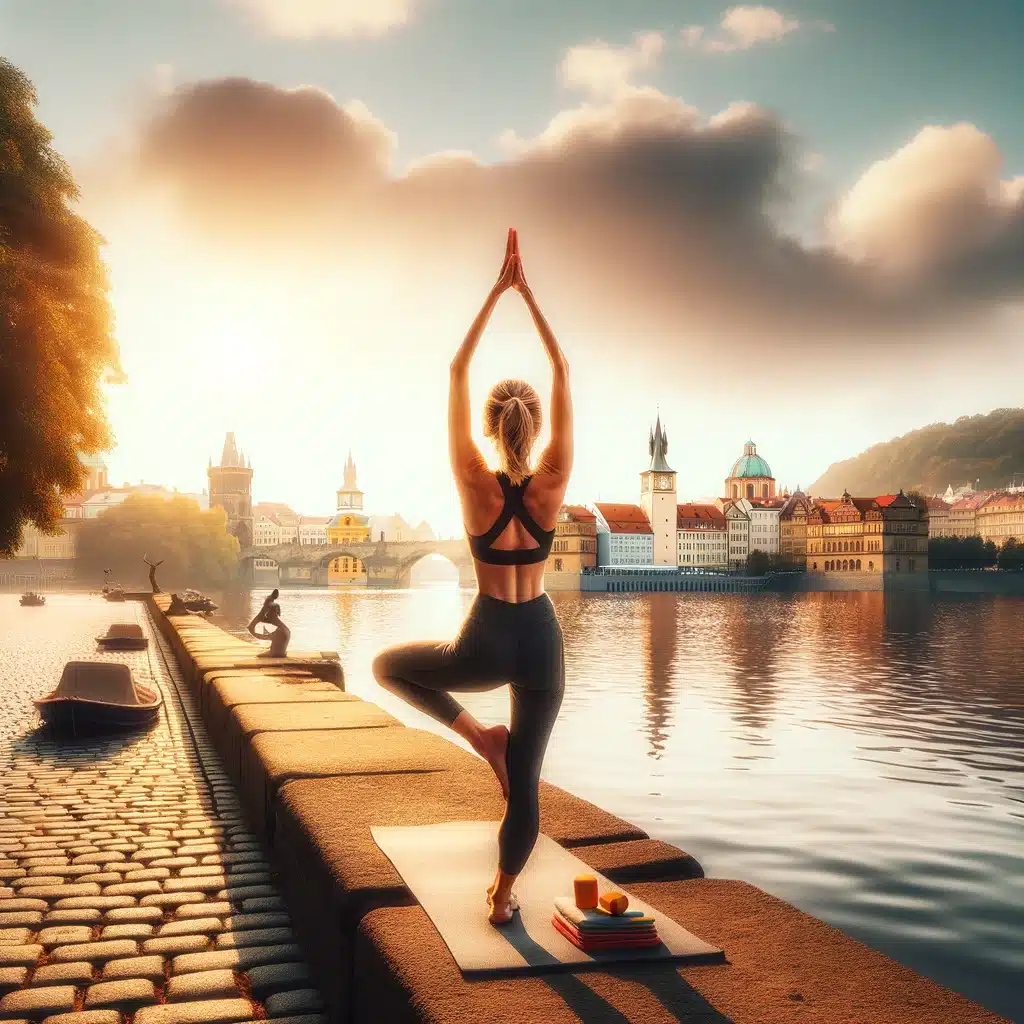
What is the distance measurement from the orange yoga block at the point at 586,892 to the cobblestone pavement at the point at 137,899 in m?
1.38

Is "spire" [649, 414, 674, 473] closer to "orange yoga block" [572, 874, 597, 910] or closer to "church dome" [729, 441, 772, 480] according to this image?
"church dome" [729, 441, 772, 480]

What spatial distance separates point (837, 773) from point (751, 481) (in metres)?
171

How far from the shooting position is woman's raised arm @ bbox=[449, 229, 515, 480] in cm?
357

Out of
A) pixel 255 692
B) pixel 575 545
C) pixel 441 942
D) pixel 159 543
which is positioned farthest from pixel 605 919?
pixel 575 545

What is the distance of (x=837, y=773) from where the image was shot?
59.4 ft

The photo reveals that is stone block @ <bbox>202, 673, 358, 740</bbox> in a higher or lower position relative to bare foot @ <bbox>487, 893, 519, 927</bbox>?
lower

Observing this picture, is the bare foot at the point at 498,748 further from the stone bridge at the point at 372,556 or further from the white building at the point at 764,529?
the white building at the point at 764,529

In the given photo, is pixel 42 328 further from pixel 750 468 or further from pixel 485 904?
pixel 750 468

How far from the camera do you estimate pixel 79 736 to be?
1188 centimetres

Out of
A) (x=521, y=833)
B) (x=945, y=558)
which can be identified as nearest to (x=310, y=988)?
(x=521, y=833)

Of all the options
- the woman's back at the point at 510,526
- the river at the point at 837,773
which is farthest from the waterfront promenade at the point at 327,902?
the river at the point at 837,773

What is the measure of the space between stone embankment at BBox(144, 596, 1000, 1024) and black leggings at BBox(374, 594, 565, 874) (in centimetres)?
46

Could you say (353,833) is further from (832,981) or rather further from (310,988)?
(832,981)

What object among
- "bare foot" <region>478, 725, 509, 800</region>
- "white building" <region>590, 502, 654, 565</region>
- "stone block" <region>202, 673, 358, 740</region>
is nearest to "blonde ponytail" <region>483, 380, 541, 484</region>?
"bare foot" <region>478, 725, 509, 800</region>
